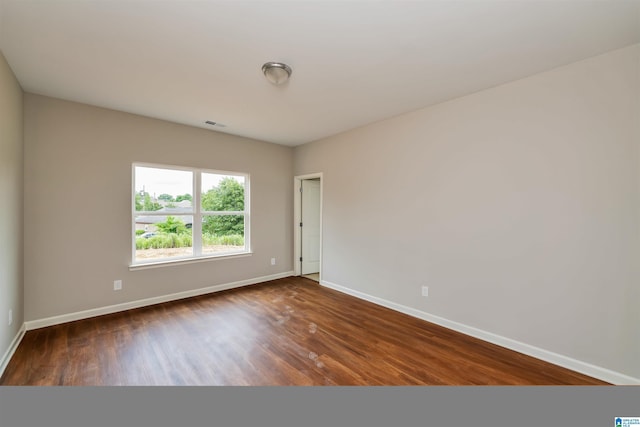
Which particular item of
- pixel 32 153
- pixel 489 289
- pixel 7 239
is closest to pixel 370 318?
pixel 489 289

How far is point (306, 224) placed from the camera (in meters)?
5.32

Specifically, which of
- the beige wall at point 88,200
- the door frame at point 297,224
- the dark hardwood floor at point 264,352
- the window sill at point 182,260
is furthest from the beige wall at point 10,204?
the door frame at point 297,224

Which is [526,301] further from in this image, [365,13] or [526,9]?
[365,13]

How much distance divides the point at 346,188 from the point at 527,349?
2.86m

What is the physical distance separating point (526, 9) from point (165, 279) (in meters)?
4.70

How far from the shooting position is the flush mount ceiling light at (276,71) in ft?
7.39

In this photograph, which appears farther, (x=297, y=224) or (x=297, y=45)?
(x=297, y=224)

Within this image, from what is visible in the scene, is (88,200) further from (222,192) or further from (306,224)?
(306,224)

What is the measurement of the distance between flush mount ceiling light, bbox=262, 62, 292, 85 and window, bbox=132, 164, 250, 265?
2.37 metres

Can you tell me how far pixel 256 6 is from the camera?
1.64m

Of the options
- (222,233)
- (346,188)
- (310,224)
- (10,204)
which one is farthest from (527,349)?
(10,204)

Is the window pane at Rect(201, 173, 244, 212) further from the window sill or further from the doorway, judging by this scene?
the doorway

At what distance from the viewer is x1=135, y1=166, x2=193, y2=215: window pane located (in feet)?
11.9

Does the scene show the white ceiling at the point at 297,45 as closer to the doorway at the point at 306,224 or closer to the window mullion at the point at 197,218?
the window mullion at the point at 197,218
